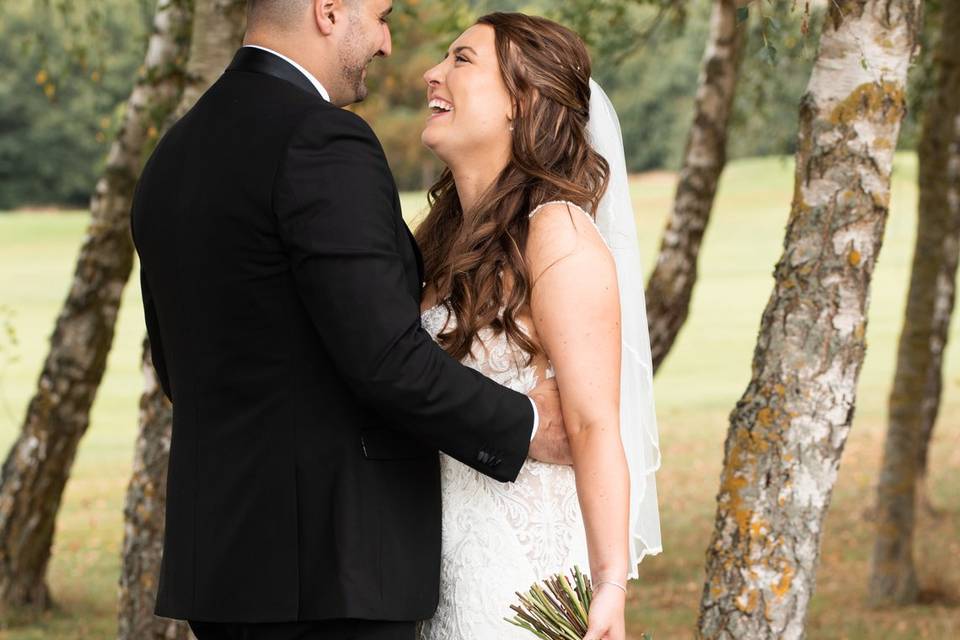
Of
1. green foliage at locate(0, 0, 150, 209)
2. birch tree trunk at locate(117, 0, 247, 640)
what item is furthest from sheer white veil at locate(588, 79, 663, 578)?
green foliage at locate(0, 0, 150, 209)

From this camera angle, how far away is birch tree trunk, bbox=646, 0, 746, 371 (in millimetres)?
8047

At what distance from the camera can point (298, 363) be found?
2518 millimetres

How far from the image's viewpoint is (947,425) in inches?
731

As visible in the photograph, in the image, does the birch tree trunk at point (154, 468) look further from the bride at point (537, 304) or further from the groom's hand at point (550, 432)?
the groom's hand at point (550, 432)

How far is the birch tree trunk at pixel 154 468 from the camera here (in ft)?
17.3

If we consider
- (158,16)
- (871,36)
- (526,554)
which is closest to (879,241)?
(871,36)

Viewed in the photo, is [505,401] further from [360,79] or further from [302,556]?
[360,79]

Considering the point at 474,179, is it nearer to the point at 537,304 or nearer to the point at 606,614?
the point at 537,304

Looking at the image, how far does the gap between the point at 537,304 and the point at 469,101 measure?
60 centimetres

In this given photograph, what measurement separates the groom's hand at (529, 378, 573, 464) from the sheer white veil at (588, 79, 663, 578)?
0.41 meters

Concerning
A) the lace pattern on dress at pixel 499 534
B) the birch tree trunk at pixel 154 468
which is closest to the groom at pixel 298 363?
the lace pattern on dress at pixel 499 534

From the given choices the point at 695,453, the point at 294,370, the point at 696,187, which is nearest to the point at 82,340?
the point at 696,187

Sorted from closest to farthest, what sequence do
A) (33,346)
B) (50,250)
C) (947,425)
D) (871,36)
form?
(871,36) < (947,425) < (33,346) < (50,250)

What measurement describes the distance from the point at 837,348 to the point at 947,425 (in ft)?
52.1
